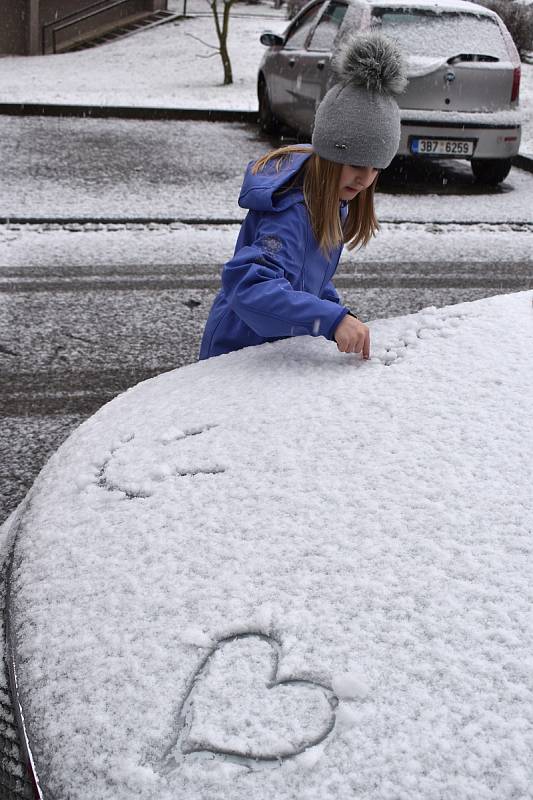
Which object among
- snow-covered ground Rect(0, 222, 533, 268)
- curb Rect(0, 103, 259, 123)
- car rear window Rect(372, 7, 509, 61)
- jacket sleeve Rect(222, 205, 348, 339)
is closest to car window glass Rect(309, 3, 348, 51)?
car rear window Rect(372, 7, 509, 61)

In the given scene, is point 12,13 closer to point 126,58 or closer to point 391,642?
point 126,58

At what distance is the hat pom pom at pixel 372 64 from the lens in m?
2.23

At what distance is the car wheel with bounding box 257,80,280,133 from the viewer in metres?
10.7

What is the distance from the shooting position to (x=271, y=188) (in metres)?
2.29

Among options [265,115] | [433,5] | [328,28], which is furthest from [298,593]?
[265,115]

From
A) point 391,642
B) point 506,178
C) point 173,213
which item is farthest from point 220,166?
point 391,642

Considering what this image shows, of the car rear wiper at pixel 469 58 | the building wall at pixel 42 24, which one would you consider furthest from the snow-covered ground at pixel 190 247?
the building wall at pixel 42 24

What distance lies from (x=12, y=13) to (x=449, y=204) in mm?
16843

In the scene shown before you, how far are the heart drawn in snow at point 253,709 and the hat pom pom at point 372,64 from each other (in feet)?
4.94

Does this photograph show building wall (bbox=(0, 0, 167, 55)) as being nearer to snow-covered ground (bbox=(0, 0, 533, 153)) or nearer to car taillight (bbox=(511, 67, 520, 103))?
snow-covered ground (bbox=(0, 0, 533, 153))

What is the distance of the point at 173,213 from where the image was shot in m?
6.80

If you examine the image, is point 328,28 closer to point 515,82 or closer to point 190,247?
point 515,82

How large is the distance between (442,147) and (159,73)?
1140 cm

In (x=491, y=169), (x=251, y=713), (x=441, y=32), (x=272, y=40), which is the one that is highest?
(x=251, y=713)
